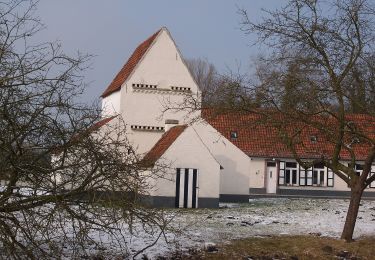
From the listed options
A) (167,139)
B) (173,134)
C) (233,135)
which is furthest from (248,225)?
(233,135)

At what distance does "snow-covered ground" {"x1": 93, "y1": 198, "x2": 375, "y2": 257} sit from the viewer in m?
15.8

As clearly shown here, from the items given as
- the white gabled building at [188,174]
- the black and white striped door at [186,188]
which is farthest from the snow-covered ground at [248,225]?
the white gabled building at [188,174]

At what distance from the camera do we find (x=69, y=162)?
412 inches

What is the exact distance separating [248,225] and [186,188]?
23.0 ft

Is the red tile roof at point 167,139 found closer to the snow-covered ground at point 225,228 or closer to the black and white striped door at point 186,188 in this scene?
the black and white striped door at point 186,188

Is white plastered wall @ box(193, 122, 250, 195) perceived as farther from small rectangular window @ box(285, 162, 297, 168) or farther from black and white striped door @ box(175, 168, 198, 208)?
Result: small rectangular window @ box(285, 162, 297, 168)

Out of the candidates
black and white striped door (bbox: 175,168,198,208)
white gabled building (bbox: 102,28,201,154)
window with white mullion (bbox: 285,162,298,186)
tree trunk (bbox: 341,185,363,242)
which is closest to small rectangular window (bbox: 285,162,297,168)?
window with white mullion (bbox: 285,162,298,186)

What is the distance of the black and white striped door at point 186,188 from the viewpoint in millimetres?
26312

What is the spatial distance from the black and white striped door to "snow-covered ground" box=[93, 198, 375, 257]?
7.05ft

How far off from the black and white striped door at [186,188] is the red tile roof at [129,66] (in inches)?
281

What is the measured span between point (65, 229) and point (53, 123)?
2.13 meters

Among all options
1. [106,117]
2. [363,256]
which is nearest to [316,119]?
[363,256]

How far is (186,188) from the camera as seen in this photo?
2656cm

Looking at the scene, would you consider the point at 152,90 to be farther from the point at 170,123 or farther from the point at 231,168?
the point at 231,168
